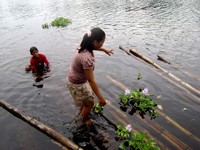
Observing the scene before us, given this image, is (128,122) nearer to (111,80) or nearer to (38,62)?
(111,80)

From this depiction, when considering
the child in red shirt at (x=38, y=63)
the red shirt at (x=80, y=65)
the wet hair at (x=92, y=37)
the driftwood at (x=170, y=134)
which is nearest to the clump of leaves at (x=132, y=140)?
the driftwood at (x=170, y=134)

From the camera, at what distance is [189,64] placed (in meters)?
11.8

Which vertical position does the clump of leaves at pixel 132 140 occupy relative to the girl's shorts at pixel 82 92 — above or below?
below

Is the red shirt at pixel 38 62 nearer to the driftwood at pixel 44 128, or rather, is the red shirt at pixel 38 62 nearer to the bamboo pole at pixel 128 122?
the driftwood at pixel 44 128

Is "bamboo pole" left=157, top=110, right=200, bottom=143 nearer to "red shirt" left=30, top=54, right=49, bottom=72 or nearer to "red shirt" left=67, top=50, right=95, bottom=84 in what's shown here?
"red shirt" left=67, top=50, right=95, bottom=84

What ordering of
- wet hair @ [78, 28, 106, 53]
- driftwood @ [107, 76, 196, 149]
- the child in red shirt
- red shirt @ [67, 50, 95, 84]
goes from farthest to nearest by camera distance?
the child in red shirt → driftwood @ [107, 76, 196, 149] → red shirt @ [67, 50, 95, 84] → wet hair @ [78, 28, 106, 53]

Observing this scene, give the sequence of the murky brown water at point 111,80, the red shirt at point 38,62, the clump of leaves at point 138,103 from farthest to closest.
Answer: the red shirt at point 38,62
the clump of leaves at point 138,103
the murky brown water at point 111,80

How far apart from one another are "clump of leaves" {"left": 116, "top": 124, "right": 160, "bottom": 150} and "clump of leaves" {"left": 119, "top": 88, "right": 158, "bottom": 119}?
1312 millimetres

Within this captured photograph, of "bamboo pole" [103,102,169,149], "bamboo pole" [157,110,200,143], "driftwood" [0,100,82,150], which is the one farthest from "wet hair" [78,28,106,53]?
"bamboo pole" [157,110,200,143]

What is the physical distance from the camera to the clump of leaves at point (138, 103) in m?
7.68

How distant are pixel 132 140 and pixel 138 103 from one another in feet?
6.75

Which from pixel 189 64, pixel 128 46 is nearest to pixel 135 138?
pixel 189 64

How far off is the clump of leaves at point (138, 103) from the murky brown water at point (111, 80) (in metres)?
0.29

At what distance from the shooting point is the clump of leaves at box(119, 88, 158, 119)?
768 cm
